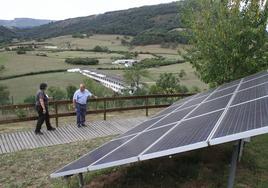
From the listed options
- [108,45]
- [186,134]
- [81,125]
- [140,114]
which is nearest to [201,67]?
[140,114]

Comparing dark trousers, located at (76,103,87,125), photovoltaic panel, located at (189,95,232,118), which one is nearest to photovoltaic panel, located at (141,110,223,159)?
photovoltaic panel, located at (189,95,232,118)

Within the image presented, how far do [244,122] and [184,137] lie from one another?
870 millimetres

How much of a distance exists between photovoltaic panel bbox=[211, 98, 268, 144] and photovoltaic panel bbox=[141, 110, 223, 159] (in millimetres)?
198

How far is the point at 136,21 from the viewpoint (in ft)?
416

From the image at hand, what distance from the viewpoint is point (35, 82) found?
58.4m

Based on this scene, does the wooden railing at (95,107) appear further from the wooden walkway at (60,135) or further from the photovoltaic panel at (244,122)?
the photovoltaic panel at (244,122)

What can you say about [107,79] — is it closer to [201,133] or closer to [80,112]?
[80,112]

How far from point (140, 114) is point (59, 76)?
49696 millimetres

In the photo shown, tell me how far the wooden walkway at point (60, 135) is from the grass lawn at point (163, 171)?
116 cm

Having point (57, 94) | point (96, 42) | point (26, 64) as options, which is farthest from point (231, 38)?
point (96, 42)

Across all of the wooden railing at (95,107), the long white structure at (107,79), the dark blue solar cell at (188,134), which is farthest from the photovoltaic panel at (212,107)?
the long white structure at (107,79)

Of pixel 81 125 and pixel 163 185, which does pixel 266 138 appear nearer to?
pixel 163 185

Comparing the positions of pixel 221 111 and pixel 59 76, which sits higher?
pixel 221 111

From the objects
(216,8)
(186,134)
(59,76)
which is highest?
(216,8)
